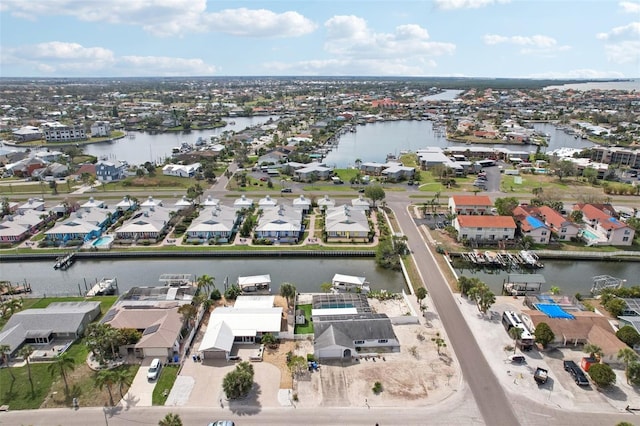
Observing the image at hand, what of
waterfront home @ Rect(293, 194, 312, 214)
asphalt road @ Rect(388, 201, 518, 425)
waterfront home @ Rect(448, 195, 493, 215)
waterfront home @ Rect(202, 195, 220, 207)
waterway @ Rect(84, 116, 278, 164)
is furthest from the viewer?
waterway @ Rect(84, 116, 278, 164)

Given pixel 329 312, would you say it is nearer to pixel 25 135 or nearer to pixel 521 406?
pixel 521 406

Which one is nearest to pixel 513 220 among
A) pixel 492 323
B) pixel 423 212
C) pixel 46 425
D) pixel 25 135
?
pixel 423 212

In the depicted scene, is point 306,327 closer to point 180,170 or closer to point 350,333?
point 350,333

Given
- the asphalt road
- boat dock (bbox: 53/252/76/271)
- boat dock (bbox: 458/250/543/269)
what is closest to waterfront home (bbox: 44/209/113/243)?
boat dock (bbox: 53/252/76/271)

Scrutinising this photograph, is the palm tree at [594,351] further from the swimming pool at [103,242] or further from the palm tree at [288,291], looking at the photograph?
the swimming pool at [103,242]

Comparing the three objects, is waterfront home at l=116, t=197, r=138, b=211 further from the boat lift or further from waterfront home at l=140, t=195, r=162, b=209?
the boat lift

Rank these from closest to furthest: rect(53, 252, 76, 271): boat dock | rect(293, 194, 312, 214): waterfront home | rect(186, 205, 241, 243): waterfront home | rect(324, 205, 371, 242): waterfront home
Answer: rect(53, 252, 76, 271): boat dock, rect(324, 205, 371, 242): waterfront home, rect(186, 205, 241, 243): waterfront home, rect(293, 194, 312, 214): waterfront home

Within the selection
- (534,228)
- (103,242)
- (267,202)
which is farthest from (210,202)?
(534,228)
